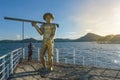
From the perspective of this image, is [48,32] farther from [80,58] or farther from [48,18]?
[80,58]

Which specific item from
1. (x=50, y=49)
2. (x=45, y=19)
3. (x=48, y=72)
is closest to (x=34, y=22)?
(x=45, y=19)

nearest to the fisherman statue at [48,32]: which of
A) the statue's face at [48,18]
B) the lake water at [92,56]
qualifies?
the statue's face at [48,18]

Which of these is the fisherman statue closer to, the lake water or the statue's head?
the statue's head

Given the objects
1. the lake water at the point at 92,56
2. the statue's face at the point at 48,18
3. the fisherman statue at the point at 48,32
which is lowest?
the lake water at the point at 92,56

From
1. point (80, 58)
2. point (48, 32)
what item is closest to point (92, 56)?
point (80, 58)

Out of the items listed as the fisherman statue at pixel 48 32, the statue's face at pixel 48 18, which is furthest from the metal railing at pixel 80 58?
the statue's face at pixel 48 18

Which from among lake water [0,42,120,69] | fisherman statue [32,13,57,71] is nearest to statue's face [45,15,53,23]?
fisherman statue [32,13,57,71]

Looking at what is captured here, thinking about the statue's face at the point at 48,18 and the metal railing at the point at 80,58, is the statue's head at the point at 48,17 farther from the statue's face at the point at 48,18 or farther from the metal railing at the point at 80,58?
the metal railing at the point at 80,58

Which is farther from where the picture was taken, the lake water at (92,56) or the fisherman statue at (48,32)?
the lake water at (92,56)

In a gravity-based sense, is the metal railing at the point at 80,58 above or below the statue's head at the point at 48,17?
below

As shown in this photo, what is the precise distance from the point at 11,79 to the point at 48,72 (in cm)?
183

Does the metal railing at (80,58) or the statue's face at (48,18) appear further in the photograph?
the metal railing at (80,58)

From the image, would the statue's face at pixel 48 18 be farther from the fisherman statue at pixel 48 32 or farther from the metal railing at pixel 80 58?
the metal railing at pixel 80 58

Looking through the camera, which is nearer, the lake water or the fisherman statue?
the fisherman statue
